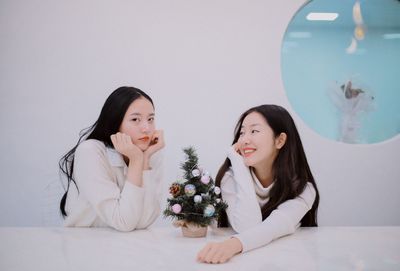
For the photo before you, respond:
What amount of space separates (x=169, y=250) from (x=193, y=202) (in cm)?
26

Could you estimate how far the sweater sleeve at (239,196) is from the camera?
5.87 feet

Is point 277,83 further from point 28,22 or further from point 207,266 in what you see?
point 207,266

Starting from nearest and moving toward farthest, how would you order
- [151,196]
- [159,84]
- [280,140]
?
[151,196], [280,140], [159,84]

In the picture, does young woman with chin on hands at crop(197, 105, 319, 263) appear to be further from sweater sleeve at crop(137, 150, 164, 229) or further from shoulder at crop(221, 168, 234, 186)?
sweater sleeve at crop(137, 150, 164, 229)

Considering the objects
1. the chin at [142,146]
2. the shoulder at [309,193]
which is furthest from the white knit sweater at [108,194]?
the shoulder at [309,193]

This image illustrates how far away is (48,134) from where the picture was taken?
3369mm

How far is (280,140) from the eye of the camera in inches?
80.1

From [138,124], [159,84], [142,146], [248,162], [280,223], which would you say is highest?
[159,84]

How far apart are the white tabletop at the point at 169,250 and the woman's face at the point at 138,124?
45 cm

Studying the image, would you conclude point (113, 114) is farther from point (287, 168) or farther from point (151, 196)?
point (287, 168)

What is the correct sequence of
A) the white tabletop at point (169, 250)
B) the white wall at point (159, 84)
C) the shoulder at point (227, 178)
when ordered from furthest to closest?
the white wall at point (159, 84) < the shoulder at point (227, 178) < the white tabletop at point (169, 250)

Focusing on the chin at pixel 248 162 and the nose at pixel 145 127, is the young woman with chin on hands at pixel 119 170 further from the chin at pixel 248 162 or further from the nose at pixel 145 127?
the chin at pixel 248 162

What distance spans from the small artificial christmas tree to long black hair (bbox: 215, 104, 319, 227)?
13.1 inches

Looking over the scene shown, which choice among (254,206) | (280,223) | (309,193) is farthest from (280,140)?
(280,223)
